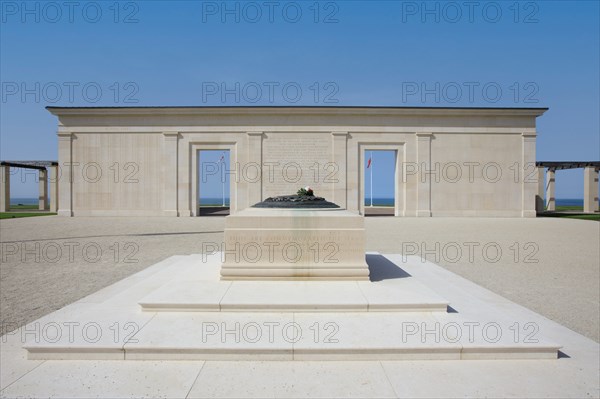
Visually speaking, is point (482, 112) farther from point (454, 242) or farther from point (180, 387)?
point (180, 387)

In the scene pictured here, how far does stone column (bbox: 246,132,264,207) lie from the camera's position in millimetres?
30078

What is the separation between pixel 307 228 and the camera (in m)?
6.97

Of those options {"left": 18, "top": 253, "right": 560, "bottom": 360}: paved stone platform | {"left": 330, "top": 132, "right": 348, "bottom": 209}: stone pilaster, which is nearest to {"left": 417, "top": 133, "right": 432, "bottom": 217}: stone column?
{"left": 330, "top": 132, "right": 348, "bottom": 209}: stone pilaster

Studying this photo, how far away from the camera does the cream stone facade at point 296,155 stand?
3006 centimetres

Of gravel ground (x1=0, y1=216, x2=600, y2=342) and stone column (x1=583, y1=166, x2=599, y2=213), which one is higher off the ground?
stone column (x1=583, y1=166, x2=599, y2=213)

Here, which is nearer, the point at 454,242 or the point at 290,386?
the point at 290,386

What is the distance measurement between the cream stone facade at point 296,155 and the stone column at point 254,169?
0.09 meters

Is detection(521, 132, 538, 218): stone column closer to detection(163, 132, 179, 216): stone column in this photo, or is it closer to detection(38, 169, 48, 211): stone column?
detection(163, 132, 179, 216): stone column

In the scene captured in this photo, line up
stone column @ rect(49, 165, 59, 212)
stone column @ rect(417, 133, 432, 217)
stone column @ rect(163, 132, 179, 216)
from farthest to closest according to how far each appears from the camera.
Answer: stone column @ rect(49, 165, 59, 212) → stone column @ rect(417, 133, 432, 217) → stone column @ rect(163, 132, 179, 216)

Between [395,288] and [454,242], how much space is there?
10012mm

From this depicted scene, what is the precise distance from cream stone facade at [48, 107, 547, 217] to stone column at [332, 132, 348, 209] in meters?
0.09

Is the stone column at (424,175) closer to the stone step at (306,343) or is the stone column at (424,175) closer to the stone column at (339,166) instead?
the stone column at (339,166)

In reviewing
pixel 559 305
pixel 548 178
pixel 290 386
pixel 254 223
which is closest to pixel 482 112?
pixel 548 178

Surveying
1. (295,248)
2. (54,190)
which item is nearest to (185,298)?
(295,248)
